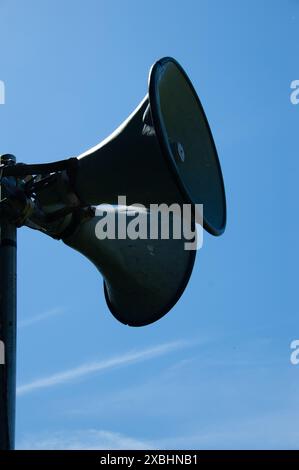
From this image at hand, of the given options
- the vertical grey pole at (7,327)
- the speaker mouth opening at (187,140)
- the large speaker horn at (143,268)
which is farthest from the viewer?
the large speaker horn at (143,268)

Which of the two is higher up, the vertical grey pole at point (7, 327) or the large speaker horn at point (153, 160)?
the large speaker horn at point (153, 160)

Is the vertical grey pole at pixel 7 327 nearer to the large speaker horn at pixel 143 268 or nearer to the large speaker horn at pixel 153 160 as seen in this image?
the large speaker horn at pixel 153 160

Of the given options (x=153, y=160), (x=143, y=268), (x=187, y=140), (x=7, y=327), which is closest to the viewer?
(x=7, y=327)

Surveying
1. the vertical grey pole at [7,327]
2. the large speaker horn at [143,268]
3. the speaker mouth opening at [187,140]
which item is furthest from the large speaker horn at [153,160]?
the vertical grey pole at [7,327]

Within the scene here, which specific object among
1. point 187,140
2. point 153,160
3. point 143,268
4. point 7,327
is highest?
point 187,140

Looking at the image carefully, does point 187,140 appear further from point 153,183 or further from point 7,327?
point 7,327

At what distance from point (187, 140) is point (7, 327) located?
2011 mm

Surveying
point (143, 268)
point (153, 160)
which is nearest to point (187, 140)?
point (153, 160)

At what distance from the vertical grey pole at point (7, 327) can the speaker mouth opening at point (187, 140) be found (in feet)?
3.92

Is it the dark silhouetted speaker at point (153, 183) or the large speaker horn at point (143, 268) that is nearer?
the dark silhouetted speaker at point (153, 183)

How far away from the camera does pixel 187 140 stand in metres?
5.78

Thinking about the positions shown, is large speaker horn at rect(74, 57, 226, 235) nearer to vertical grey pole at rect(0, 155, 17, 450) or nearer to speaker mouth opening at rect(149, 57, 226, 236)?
speaker mouth opening at rect(149, 57, 226, 236)

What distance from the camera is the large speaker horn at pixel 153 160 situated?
5301mm

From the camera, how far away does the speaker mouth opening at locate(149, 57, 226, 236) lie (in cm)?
477
